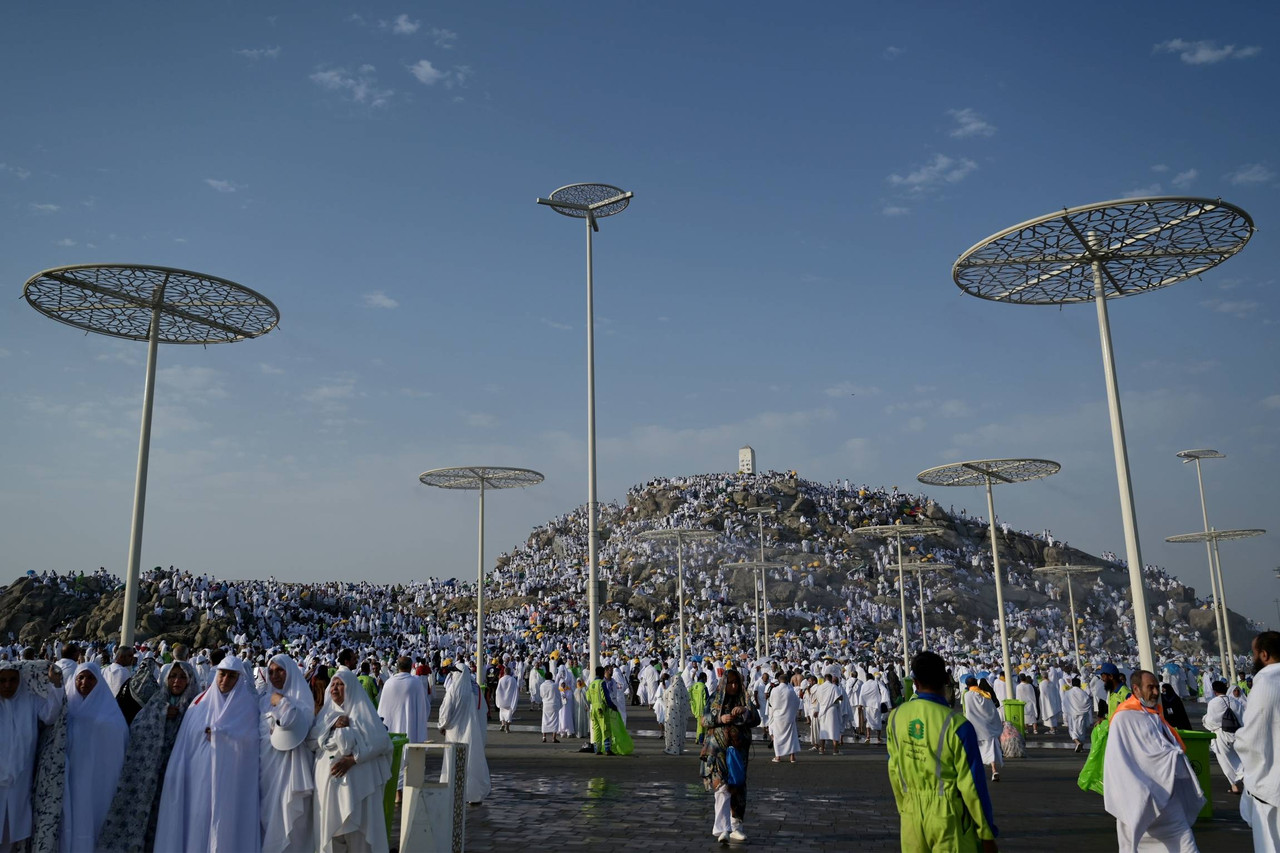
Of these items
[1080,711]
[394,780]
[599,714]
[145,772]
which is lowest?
[1080,711]

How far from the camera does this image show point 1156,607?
229 ft

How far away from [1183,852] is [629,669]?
31.5 metres

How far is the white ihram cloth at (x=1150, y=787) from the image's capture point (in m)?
6.30

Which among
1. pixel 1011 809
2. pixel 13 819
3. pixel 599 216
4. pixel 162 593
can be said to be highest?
pixel 599 216

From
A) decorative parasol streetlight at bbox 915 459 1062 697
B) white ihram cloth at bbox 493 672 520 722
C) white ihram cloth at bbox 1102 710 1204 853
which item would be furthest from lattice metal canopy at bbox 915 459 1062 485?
white ihram cloth at bbox 1102 710 1204 853

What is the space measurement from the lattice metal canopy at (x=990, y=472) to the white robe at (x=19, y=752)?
20419 millimetres

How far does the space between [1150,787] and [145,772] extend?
7270 millimetres

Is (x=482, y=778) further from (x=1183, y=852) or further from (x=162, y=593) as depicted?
(x=162, y=593)

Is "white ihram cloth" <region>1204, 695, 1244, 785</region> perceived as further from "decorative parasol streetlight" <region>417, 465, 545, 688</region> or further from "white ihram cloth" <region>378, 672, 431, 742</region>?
"decorative parasol streetlight" <region>417, 465, 545, 688</region>

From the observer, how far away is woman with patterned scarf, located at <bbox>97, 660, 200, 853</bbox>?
6777 mm

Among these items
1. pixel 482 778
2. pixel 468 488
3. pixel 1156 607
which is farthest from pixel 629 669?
pixel 1156 607

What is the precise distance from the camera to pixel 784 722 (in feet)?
56.3

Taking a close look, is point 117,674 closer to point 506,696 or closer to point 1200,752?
point 1200,752

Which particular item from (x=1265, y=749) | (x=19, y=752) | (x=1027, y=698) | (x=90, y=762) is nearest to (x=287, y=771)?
(x=90, y=762)
